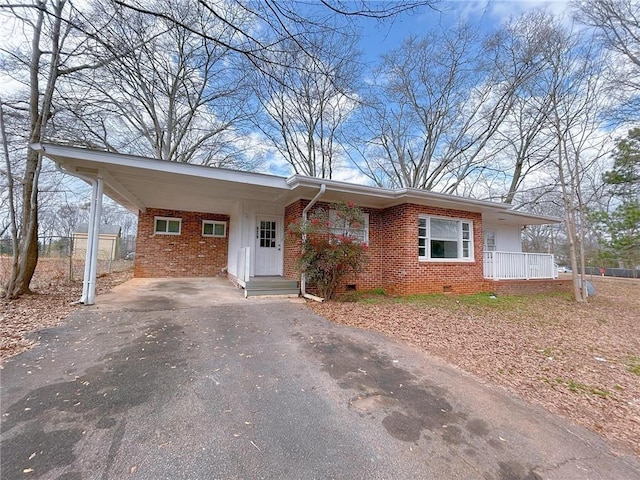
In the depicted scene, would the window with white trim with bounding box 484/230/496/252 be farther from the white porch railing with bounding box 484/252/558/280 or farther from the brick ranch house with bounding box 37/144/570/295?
the white porch railing with bounding box 484/252/558/280

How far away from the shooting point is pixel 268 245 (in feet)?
29.0

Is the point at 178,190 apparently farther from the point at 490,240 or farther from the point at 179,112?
the point at 490,240

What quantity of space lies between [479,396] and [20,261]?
28.5ft

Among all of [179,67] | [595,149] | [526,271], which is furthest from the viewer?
[179,67]

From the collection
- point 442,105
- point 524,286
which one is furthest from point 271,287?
point 442,105

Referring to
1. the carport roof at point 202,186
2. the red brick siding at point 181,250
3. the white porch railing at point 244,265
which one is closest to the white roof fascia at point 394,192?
the carport roof at point 202,186

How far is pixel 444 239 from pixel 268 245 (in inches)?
224

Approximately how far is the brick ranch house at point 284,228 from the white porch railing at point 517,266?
0.04 meters

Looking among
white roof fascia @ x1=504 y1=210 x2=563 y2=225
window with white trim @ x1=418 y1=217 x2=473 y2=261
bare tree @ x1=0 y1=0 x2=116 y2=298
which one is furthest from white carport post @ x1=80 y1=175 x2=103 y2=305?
white roof fascia @ x1=504 y1=210 x2=563 y2=225

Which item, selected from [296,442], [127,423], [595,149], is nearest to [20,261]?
[127,423]

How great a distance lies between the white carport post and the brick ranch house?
57mm

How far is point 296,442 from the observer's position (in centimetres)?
187

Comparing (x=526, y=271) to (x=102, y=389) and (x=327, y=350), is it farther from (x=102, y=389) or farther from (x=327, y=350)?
(x=102, y=389)

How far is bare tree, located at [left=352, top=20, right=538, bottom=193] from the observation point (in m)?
13.2
